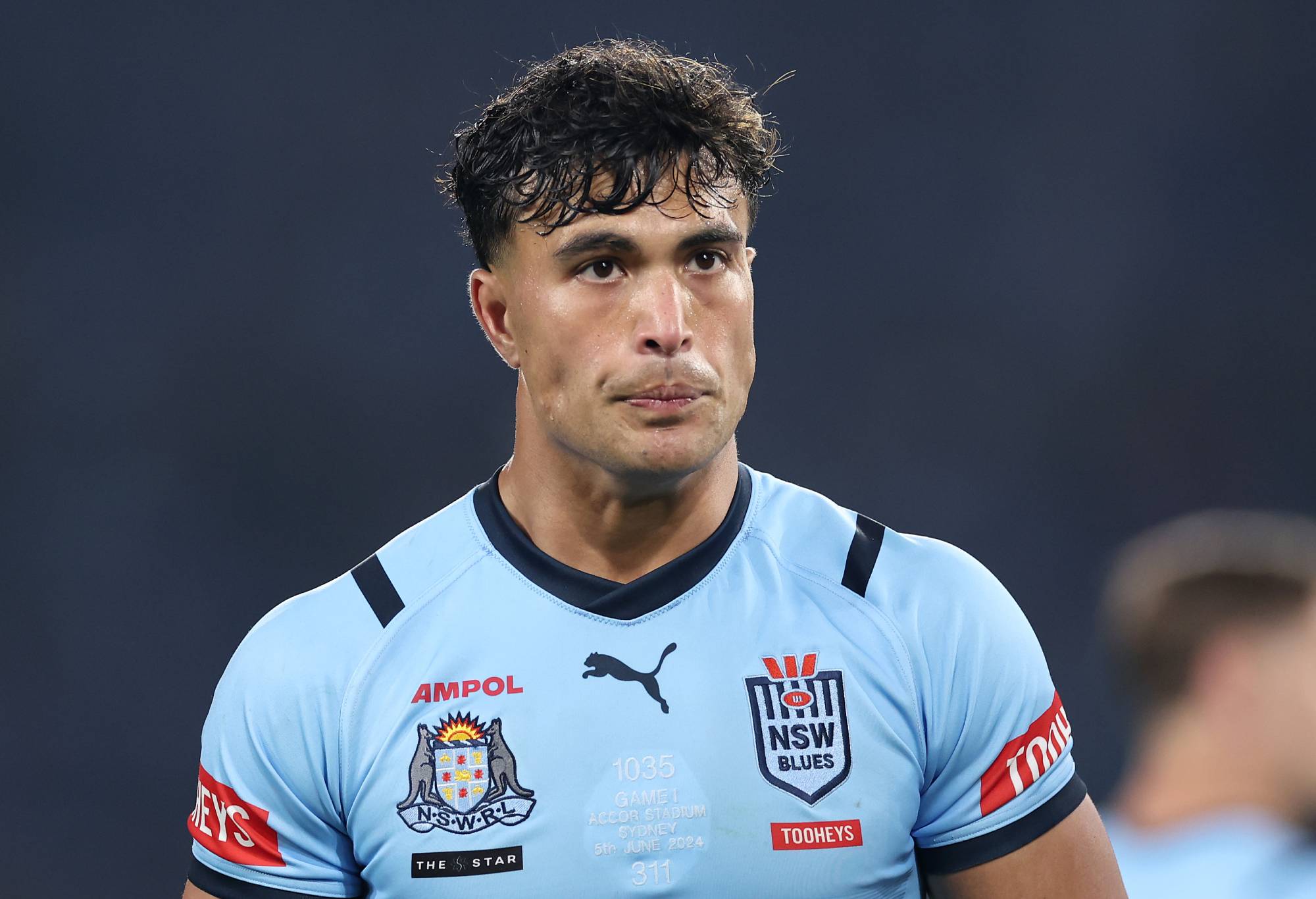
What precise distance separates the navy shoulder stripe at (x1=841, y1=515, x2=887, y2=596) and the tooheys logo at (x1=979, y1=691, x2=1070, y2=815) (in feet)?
1.10

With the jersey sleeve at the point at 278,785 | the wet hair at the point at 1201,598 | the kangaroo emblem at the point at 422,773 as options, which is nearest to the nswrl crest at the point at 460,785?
the kangaroo emblem at the point at 422,773

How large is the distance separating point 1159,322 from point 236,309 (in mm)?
3753

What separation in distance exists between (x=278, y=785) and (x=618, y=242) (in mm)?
998

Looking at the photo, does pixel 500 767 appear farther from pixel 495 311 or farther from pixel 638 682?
pixel 495 311

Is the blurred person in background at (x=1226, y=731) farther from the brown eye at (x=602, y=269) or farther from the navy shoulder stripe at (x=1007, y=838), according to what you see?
the brown eye at (x=602, y=269)

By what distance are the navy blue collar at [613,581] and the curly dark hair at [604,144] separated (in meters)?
0.49

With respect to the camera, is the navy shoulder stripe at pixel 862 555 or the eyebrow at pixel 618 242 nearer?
the eyebrow at pixel 618 242

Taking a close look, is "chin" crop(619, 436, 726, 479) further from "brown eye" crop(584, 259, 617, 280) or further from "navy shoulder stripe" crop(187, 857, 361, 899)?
"navy shoulder stripe" crop(187, 857, 361, 899)

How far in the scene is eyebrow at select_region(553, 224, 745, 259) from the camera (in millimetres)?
2344

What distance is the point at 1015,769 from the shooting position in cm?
235

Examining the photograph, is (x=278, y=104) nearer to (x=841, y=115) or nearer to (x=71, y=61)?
(x=71, y=61)

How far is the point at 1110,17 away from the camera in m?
6.26

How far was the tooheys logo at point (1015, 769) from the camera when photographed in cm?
234

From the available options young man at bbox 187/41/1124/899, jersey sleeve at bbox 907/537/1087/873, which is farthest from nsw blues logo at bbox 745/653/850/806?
jersey sleeve at bbox 907/537/1087/873
